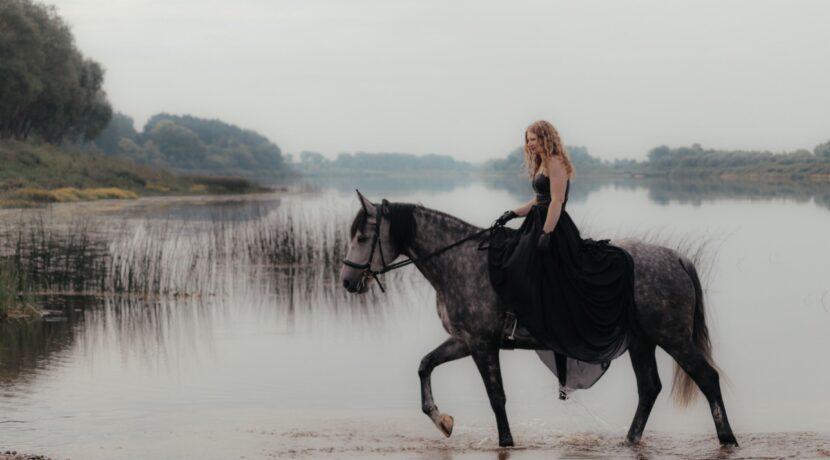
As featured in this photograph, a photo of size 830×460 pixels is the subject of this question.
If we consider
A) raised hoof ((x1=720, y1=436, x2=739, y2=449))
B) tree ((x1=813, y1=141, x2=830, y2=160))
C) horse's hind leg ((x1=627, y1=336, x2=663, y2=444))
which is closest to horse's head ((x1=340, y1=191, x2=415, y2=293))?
horse's hind leg ((x1=627, y1=336, x2=663, y2=444))

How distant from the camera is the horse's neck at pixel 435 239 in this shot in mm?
7219

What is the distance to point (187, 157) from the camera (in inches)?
5669

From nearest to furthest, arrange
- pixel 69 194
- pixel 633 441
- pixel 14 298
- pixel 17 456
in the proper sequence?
1. pixel 17 456
2. pixel 633 441
3. pixel 14 298
4. pixel 69 194

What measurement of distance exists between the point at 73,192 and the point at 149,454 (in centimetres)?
4262

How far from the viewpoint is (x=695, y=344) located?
734cm

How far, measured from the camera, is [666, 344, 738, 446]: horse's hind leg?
711 centimetres

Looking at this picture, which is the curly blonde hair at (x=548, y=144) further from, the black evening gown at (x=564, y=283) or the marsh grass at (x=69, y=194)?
the marsh grass at (x=69, y=194)

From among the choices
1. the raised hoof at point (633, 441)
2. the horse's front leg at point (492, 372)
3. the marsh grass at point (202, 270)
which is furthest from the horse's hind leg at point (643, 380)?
the marsh grass at point (202, 270)

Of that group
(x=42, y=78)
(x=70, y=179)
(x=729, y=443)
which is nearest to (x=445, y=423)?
(x=729, y=443)

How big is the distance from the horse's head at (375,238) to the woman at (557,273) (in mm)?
654

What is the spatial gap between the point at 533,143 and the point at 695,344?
1824mm

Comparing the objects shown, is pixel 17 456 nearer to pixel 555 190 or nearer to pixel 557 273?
pixel 557 273

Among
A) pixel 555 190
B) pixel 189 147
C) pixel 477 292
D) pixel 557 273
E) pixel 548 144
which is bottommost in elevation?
pixel 477 292

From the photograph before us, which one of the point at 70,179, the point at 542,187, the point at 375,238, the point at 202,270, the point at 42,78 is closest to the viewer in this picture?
the point at 542,187
